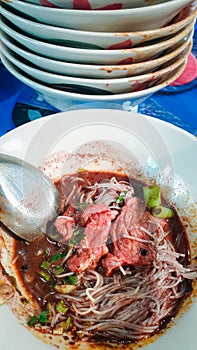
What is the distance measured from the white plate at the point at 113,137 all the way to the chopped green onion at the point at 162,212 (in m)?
0.10

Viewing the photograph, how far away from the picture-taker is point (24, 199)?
163 cm

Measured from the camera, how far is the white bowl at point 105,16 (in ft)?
4.10

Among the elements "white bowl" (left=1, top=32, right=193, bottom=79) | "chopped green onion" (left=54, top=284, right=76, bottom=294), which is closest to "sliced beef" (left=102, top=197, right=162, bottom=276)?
"chopped green onion" (left=54, top=284, right=76, bottom=294)

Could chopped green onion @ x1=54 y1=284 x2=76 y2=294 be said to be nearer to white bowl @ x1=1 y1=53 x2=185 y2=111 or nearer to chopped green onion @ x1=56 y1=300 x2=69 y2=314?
chopped green onion @ x1=56 y1=300 x2=69 y2=314

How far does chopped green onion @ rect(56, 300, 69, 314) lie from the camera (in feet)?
4.89

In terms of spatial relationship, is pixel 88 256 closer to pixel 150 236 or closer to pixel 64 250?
pixel 64 250

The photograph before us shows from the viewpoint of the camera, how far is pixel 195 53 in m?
2.31

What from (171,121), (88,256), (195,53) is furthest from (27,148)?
(195,53)

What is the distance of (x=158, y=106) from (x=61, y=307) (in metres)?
1.08

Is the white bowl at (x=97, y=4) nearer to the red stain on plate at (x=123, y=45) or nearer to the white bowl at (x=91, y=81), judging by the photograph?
the red stain on plate at (x=123, y=45)

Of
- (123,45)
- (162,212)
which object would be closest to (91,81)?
(123,45)

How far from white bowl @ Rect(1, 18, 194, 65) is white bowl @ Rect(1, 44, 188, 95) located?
6 cm

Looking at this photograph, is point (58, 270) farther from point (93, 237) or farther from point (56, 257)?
point (93, 237)

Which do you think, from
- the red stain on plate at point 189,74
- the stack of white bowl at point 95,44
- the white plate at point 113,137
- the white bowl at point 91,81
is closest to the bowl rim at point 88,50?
the stack of white bowl at point 95,44
